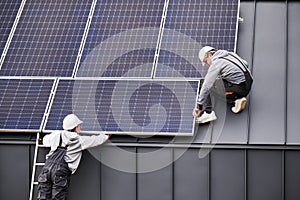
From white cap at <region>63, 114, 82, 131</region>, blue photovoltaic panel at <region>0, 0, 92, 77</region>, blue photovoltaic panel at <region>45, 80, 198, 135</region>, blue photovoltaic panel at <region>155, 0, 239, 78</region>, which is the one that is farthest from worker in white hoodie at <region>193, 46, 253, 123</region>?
blue photovoltaic panel at <region>0, 0, 92, 77</region>

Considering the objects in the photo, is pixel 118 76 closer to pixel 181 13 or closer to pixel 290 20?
pixel 181 13

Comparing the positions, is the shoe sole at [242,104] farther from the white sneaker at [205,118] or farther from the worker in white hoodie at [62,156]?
the worker in white hoodie at [62,156]

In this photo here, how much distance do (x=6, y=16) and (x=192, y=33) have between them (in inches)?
169

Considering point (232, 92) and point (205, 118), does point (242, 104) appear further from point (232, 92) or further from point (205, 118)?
point (205, 118)

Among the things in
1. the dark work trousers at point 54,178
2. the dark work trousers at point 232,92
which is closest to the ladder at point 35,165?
the dark work trousers at point 54,178

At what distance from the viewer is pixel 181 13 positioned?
14602 millimetres

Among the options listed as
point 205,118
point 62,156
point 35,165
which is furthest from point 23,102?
point 205,118

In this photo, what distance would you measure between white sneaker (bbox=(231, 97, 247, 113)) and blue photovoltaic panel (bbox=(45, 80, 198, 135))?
0.78 metres

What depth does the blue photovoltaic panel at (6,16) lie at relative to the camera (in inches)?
578

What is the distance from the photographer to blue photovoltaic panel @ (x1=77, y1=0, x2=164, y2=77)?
13562 millimetres

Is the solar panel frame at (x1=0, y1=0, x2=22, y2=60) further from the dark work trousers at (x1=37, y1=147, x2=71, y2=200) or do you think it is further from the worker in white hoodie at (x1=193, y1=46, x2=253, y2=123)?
the worker in white hoodie at (x1=193, y1=46, x2=253, y2=123)

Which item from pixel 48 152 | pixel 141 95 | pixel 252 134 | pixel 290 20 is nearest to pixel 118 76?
pixel 141 95

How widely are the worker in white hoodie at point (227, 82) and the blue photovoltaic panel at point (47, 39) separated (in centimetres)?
289

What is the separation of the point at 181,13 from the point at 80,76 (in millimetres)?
2767
